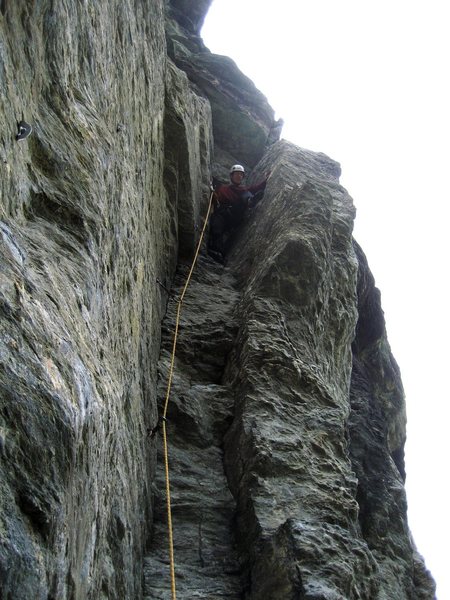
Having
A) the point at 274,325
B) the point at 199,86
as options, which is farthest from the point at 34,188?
the point at 199,86

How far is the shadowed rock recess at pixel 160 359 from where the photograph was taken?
3059mm

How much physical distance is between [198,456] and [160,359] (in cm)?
124

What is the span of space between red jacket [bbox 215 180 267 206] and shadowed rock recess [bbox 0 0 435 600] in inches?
11.2

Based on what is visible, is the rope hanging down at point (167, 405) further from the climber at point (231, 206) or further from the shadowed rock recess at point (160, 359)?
the climber at point (231, 206)

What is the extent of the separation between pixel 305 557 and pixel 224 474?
1358mm

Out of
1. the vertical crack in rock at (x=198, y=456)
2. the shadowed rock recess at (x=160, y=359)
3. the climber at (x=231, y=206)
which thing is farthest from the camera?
the climber at (x=231, y=206)

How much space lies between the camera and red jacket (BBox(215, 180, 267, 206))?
10914mm

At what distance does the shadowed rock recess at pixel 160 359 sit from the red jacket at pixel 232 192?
11.2 inches

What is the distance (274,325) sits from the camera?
7496 mm

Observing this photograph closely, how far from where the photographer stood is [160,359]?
725 cm

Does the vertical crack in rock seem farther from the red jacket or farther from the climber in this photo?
the red jacket

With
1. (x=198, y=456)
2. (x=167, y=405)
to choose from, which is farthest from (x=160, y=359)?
(x=198, y=456)

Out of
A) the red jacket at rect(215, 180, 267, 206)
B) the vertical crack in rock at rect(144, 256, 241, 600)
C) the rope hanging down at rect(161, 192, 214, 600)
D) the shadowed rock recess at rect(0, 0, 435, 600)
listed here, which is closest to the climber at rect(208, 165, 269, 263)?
the red jacket at rect(215, 180, 267, 206)

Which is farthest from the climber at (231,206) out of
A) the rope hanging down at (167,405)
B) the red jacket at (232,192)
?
the rope hanging down at (167,405)
